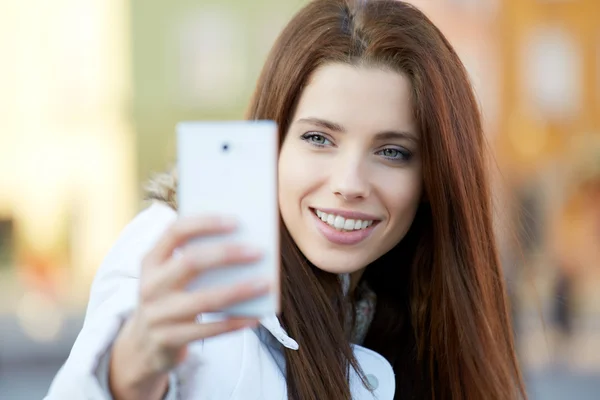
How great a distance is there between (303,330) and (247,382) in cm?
33

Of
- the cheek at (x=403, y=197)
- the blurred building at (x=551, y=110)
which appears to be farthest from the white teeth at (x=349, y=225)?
the blurred building at (x=551, y=110)

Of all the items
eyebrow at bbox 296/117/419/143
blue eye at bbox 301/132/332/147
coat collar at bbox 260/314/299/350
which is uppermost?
eyebrow at bbox 296/117/419/143

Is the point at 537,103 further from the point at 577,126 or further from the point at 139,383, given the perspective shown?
the point at 139,383

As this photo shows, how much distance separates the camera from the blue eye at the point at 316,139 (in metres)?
1.90

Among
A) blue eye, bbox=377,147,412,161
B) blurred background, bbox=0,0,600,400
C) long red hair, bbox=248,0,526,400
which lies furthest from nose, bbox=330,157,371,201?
blurred background, bbox=0,0,600,400

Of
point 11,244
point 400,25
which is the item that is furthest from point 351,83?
point 11,244

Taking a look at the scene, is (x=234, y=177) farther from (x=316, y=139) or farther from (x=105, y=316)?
(x=316, y=139)

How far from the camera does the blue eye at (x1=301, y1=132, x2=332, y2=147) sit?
190cm

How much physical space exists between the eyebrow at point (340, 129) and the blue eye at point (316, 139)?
0.10 feet

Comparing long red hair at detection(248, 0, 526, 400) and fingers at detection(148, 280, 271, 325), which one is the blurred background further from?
fingers at detection(148, 280, 271, 325)

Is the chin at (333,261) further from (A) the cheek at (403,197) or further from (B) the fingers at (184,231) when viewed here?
(B) the fingers at (184,231)

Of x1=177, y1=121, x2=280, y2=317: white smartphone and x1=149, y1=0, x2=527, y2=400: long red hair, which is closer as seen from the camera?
x1=177, y1=121, x2=280, y2=317: white smartphone

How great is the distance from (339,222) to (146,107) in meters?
10.1

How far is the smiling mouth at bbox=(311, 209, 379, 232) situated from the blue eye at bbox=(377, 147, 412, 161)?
0.57 ft
